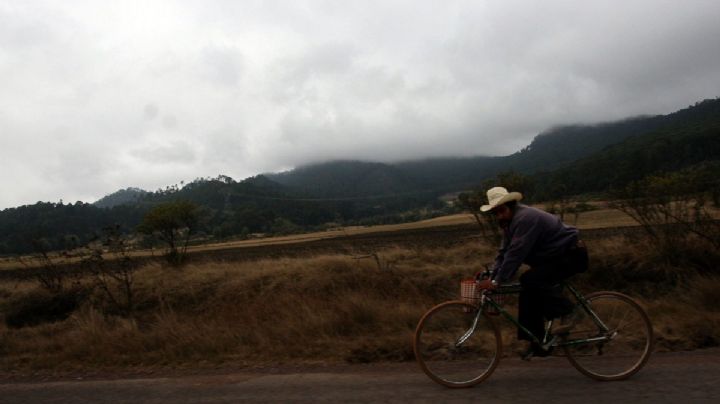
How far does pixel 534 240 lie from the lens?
4520mm

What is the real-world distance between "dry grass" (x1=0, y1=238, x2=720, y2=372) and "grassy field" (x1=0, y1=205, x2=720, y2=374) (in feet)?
0.07

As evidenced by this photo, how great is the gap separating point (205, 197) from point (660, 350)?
11489 cm

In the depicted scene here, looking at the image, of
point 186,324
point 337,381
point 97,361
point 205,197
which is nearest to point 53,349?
point 97,361

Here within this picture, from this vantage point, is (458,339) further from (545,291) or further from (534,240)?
(534,240)

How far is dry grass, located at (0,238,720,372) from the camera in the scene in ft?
20.8

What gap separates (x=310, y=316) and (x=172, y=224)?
13.6 metres

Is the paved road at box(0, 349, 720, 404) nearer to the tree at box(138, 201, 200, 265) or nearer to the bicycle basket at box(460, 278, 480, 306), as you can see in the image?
the bicycle basket at box(460, 278, 480, 306)

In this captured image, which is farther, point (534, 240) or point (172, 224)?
point (172, 224)

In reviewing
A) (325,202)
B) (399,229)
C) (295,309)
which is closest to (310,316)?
(295,309)

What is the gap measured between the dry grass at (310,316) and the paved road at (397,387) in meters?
0.62

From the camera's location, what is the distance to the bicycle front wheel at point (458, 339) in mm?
4758

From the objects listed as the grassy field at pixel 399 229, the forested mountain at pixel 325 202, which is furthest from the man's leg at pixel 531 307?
the forested mountain at pixel 325 202

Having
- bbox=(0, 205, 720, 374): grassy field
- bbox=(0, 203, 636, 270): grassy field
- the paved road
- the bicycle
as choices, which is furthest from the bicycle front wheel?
bbox=(0, 203, 636, 270): grassy field

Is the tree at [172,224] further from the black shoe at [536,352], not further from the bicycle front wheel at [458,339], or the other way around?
the black shoe at [536,352]
